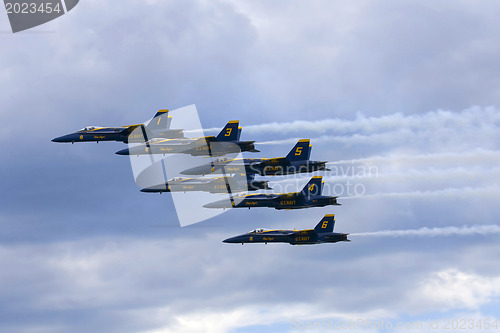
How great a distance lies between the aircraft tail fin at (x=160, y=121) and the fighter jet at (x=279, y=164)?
12362 millimetres

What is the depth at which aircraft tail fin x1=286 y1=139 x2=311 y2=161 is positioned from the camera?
13875 centimetres

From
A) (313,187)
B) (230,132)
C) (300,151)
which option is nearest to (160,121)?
(230,132)

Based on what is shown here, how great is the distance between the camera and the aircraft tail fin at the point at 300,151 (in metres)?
139

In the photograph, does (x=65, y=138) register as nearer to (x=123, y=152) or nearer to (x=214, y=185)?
(x=123, y=152)

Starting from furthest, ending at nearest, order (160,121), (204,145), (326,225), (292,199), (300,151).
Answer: (160,121), (326,225), (292,199), (300,151), (204,145)

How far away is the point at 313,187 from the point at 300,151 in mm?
8606

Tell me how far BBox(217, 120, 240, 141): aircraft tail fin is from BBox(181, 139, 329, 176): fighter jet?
6.90m

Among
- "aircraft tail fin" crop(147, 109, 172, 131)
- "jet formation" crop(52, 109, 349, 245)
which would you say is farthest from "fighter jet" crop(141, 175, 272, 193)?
"aircraft tail fin" crop(147, 109, 172, 131)

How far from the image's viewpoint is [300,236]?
476 ft

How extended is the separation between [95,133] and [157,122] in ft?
40.6

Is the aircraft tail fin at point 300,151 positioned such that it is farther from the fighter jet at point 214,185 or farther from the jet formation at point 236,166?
the fighter jet at point 214,185

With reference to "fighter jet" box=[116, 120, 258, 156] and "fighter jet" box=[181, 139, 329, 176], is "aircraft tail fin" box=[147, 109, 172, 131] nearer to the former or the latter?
"fighter jet" box=[116, 120, 258, 156]

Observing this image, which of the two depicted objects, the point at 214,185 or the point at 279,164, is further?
the point at 214,185

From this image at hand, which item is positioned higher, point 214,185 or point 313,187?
point 214,185
